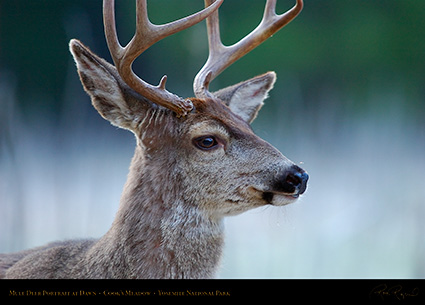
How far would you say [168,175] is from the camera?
1722 millimetres

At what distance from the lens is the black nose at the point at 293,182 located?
165 centimetres

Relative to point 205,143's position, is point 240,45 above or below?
above

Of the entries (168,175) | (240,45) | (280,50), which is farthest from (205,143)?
(280,50)

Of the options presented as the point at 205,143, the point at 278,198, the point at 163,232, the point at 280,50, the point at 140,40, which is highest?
the point at 280,50

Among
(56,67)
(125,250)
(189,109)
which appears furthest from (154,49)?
(125,250)

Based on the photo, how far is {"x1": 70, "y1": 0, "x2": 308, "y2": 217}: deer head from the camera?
1.68m

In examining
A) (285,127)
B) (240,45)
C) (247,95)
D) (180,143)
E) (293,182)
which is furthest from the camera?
(285,127)

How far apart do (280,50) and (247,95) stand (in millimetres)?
2466

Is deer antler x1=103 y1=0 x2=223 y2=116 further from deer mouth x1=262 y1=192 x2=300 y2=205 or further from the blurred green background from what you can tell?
the blurred green background

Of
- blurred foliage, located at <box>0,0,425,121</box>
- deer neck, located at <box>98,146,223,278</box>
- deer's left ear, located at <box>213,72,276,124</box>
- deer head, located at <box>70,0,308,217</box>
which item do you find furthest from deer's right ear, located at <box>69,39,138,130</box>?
blurred foliage, located at <box>0,0,425,121</box>

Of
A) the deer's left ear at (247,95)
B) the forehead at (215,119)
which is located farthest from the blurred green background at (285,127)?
the forehead at (215,119)

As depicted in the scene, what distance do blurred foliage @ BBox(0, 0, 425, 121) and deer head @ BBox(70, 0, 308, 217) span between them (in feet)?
5.73

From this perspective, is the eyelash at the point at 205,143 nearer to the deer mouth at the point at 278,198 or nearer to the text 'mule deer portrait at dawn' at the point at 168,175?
the text 'mule deer portrait at dawn' at the point at 168,175

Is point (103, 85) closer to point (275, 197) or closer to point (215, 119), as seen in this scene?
point (215, 119)
